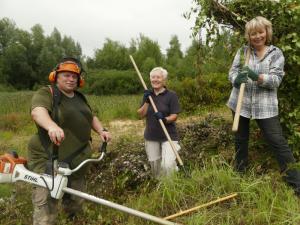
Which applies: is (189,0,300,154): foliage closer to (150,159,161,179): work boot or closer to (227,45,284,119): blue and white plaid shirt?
(227,45,284,119): blue and white plaid shirt

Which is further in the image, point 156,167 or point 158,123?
point 156,167

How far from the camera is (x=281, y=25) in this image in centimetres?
445

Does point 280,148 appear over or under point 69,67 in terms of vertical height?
under

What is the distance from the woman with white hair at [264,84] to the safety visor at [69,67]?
1564mm

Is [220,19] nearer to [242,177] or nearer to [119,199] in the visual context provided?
[242,177]

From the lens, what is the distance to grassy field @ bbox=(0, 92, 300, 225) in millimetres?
3613

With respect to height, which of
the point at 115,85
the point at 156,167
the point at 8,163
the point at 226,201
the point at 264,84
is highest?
the point at 264,84

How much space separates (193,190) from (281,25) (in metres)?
2.06

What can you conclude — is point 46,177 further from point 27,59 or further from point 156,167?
point 27,59

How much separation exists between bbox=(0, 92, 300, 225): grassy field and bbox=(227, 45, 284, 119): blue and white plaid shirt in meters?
0.65

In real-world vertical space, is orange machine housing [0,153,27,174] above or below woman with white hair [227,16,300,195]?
below

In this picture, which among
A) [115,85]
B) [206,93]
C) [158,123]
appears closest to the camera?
[158,123]

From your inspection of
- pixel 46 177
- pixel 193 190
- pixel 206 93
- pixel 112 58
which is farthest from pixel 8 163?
pixel 112 58

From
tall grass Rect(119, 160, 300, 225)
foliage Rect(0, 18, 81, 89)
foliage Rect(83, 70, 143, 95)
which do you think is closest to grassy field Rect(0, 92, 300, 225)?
tall grass Rect(119, 160, 300, 225)
